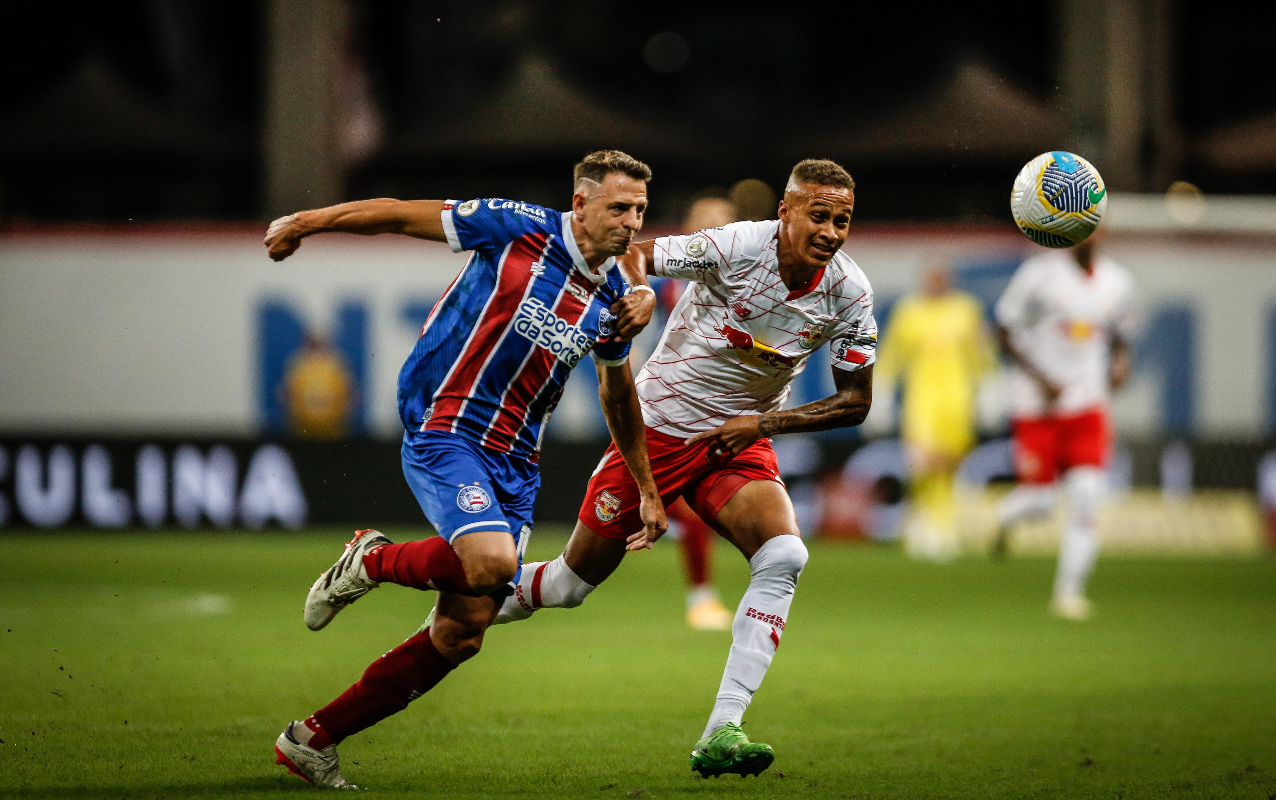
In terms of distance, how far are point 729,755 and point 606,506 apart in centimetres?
126

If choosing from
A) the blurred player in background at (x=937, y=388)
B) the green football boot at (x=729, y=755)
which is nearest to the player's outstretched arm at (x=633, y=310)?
the green football boot at (x=729, y=755)

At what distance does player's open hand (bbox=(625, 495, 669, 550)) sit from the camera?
17.8ft

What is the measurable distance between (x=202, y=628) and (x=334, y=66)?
11001mm

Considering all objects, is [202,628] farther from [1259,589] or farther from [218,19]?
[218,19]

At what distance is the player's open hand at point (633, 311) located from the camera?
16.7 ft

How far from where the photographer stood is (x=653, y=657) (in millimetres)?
8047

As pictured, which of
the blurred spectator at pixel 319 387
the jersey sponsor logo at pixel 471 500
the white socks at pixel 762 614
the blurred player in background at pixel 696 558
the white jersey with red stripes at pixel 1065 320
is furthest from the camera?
the blurred spectator at pixel 319 387

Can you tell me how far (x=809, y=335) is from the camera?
18.6 ft

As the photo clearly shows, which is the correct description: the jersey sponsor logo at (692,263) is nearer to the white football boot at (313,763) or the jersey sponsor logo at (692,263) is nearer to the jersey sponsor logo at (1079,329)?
the white football boot at (313,763)

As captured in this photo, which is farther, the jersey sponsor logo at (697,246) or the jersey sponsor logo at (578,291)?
the jersey sponsor logo at (697,246)

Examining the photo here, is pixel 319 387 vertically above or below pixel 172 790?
above

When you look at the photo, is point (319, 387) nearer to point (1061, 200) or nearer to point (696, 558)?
point (696, 558)

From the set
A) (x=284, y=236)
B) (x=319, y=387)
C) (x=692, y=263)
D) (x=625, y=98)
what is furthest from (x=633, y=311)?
(x=625, y=98)

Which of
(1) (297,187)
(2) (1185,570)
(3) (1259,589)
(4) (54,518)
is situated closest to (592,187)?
(3) (1259,589)
